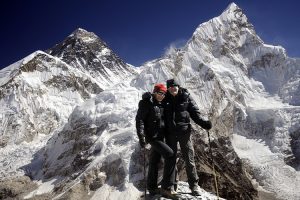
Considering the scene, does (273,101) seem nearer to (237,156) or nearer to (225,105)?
(225,105)

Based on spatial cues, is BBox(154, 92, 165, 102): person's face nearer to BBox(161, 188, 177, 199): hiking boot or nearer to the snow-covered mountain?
BBox(161, 188, 177, 199): hiking boot

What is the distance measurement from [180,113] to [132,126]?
11170cm

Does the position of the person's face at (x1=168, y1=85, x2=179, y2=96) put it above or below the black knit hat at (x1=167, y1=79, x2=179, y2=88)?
below

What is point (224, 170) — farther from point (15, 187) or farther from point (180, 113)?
point (180, 113)

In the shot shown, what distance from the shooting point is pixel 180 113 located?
15875 mm

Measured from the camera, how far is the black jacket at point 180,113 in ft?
51.9

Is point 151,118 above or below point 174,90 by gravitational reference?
below

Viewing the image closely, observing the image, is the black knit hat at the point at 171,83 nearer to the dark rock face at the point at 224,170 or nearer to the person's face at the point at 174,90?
the person's face at the point at 174,90

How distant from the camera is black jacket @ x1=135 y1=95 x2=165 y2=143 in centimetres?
1577

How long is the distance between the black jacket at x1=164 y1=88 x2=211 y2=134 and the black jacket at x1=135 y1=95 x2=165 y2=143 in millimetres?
232

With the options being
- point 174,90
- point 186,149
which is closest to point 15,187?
point 186,149

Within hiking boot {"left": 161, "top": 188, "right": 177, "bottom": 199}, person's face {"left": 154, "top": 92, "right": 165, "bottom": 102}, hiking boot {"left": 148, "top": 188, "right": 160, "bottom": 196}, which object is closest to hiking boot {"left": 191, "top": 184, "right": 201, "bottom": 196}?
hiking boot {"left": 161, "top": 188, "right": 177, "bottom": 199}

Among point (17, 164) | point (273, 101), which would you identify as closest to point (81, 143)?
point (17, 164)

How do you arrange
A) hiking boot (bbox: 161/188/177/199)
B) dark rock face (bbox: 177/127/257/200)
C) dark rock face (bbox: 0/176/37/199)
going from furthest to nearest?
dark rock face (bbox: 0/176/37/199), dark rock face (bbox: 177/127/257/200), hiking boot (bbox: 161/188/177/199)
